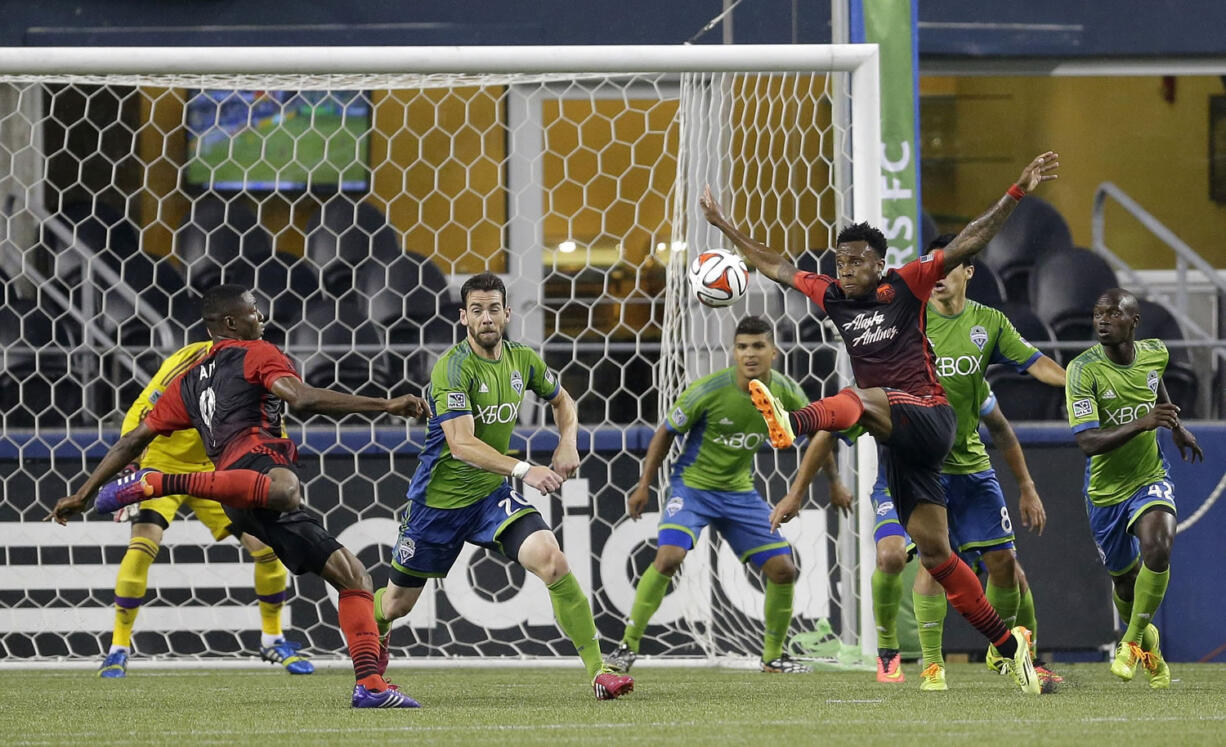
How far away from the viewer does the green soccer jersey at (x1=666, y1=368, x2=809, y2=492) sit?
8344mm

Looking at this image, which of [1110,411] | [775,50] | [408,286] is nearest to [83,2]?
[408,286]

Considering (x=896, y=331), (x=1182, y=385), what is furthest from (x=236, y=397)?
(x=1182, y=385)

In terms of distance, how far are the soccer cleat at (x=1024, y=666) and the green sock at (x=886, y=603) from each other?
1316mm

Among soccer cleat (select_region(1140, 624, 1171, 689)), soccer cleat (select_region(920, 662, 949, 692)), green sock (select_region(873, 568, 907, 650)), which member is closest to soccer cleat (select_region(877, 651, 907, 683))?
green sock (select_region(873, 568, 907, 650))

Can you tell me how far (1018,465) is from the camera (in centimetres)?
793

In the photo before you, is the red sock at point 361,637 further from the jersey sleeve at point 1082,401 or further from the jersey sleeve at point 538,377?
the jersey sleeve at point 1082,401

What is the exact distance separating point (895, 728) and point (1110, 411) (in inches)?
117

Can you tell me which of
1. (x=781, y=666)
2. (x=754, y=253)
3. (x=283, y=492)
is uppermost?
(x=754, y=253)

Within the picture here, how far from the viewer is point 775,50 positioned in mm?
8281

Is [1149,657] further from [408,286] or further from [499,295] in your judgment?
[408,286]

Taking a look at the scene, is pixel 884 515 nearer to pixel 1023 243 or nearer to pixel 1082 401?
pixel 1082 401

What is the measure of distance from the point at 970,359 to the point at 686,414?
153 cm

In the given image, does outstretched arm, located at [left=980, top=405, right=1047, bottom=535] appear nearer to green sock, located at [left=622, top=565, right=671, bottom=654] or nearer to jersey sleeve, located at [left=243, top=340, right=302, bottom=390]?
green sock, located at [left=622, top=565, right=671, bottom=654]

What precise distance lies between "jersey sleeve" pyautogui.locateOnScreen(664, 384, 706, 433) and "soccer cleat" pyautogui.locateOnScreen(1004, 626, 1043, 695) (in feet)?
7.89
